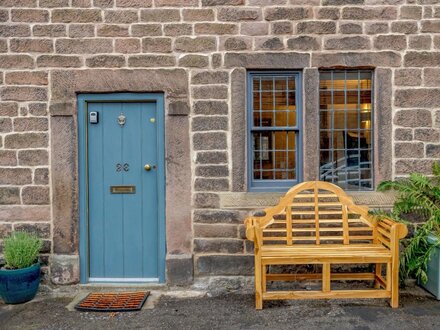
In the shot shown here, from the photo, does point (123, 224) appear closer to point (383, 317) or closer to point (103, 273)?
point (103, 273)

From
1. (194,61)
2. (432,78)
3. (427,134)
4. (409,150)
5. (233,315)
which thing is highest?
(194,61)

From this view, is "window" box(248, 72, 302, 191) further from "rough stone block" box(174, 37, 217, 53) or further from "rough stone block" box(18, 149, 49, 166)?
"rough stone block" box(18, 149, 49, 166)

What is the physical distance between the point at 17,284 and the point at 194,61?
3339 mm

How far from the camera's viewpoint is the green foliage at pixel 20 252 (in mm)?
4652

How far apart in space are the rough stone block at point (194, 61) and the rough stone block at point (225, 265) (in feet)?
7.83

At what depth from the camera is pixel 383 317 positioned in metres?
4.19

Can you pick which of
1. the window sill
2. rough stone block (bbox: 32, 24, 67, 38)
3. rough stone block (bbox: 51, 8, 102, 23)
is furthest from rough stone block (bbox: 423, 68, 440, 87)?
rough stone block (bbox: 32, 24, 67, 38)

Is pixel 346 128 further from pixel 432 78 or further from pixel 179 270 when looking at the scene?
pixel 179 270

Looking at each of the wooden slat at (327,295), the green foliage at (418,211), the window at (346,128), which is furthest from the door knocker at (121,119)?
the green foliage at (418,211)

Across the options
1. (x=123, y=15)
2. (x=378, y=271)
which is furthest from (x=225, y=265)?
(x=123, y=15)

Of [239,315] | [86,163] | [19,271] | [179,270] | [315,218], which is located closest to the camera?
[239,315]

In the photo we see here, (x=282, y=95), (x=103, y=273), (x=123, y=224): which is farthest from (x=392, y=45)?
(x=103, y=273)

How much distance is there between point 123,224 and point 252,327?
6.99 feet

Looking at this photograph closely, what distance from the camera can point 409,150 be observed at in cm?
507
